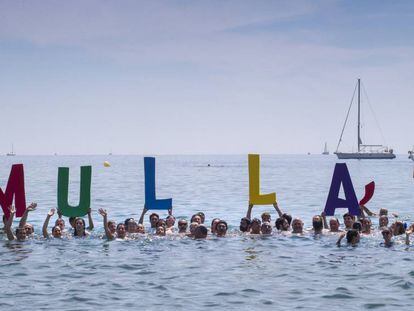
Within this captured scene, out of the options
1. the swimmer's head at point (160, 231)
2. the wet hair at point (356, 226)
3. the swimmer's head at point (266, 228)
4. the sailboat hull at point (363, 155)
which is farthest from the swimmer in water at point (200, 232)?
the sailboat hull at point (363, 155)

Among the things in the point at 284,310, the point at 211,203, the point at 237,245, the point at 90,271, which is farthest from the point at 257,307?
the point at 211,203

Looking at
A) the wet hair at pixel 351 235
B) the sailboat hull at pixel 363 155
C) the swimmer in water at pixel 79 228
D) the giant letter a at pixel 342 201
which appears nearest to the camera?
the wet hair at pixel 351 235

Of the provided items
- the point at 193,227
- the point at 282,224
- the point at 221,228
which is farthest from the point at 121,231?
the point at 282,224

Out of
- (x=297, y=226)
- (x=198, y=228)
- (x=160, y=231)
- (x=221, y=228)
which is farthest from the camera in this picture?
(x=297, y=226)

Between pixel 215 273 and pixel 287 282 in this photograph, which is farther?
pixel 215 273

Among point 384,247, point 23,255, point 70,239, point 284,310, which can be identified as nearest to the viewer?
point 284,310

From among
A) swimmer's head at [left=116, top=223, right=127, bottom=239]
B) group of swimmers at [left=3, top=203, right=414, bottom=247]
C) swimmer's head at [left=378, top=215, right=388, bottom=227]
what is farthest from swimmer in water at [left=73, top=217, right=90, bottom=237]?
swimmer's head at [left=378, top=215, right=388, bottom=227]

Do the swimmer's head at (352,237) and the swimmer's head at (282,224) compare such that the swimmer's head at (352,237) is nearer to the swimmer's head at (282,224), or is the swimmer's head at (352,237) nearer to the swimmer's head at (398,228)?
the swimmer's head at (398,228)

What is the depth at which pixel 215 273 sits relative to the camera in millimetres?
17953

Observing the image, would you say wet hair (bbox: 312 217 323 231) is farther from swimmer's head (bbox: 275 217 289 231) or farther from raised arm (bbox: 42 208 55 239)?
raised arm (bbox: 42 208 55 239)

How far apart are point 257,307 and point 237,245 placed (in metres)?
8.65

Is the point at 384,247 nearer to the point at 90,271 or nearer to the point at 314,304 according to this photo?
the point at 314,304

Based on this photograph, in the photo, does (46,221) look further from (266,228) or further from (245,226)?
(266,228)

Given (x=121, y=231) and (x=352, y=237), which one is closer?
(x=352, y=237)
